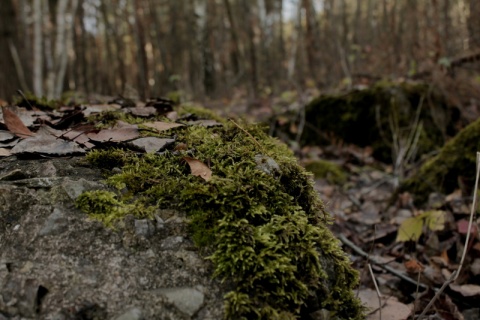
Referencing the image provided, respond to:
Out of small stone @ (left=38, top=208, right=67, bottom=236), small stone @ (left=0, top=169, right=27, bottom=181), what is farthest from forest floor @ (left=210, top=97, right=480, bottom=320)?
small stone @ (left=0, top=169, right=27, bottom=181)

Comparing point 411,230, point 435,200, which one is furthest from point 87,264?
point 435,200

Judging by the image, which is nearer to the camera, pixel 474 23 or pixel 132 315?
pixel 132 315

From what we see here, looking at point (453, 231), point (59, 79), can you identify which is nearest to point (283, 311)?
point (453, 231)

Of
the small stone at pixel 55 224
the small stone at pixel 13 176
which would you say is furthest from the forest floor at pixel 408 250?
the small stone at pixel 13 176

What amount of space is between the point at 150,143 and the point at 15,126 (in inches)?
28.6

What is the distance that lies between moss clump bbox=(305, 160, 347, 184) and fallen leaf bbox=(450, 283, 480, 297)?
2.48 meters

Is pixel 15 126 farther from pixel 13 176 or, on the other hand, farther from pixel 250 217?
pixel 250 217

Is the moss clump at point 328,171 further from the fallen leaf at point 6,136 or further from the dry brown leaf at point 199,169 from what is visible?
the fallen leaf at point 6,136

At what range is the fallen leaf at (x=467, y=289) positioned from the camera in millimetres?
2066

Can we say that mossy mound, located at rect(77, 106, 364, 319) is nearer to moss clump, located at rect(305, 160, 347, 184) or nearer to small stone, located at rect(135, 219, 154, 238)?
small stone, located at rect(135, 219, 154, 238)

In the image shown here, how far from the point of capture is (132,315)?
107 centimetres

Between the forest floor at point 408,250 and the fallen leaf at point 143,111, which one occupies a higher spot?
the fallen leaf at point 143,111

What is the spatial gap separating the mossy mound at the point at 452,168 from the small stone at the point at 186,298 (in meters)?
2.74

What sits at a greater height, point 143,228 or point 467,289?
point 143,228
